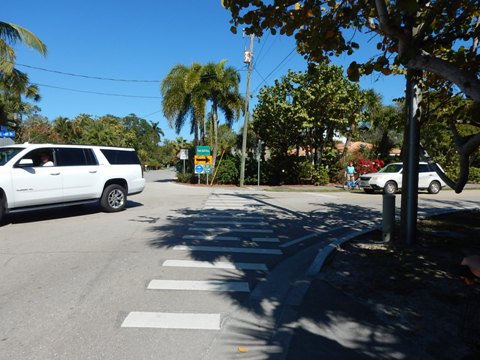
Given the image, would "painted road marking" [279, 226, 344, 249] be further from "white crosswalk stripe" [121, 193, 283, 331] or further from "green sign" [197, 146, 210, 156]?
"green sign" [197, 146, 210, 156]

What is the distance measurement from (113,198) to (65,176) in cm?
182

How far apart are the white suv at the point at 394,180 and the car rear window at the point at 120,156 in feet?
44.7

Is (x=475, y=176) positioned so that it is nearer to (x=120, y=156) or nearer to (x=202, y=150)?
(x=202, y=150)

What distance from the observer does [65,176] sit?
10.7 m

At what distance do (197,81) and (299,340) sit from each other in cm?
2618

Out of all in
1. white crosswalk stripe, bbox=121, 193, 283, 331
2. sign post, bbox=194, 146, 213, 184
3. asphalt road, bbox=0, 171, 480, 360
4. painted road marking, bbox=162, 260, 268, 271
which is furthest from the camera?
sign post, bbox=194, 146, 213, 184

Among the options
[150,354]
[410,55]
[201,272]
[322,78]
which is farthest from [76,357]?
[322,78]

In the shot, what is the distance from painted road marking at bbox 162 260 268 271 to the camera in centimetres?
639

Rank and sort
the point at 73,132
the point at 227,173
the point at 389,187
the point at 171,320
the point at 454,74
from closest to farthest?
the point at 171,320, the point at 454,74, the point at 389,187, the point at 227,173, the point at 73,132

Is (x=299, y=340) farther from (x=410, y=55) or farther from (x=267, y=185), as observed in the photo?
(x=267, y=185)

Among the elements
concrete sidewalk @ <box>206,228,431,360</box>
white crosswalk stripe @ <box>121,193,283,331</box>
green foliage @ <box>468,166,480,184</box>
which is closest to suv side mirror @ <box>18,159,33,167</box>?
white crosswalk stripe @ <box>121,193,283,331</box>

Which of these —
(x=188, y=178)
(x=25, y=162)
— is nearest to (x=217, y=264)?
(x=25, y=162)

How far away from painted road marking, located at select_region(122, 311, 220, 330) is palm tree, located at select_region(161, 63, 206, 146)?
992 inches

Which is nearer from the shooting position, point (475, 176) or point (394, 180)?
point (394, 180)
